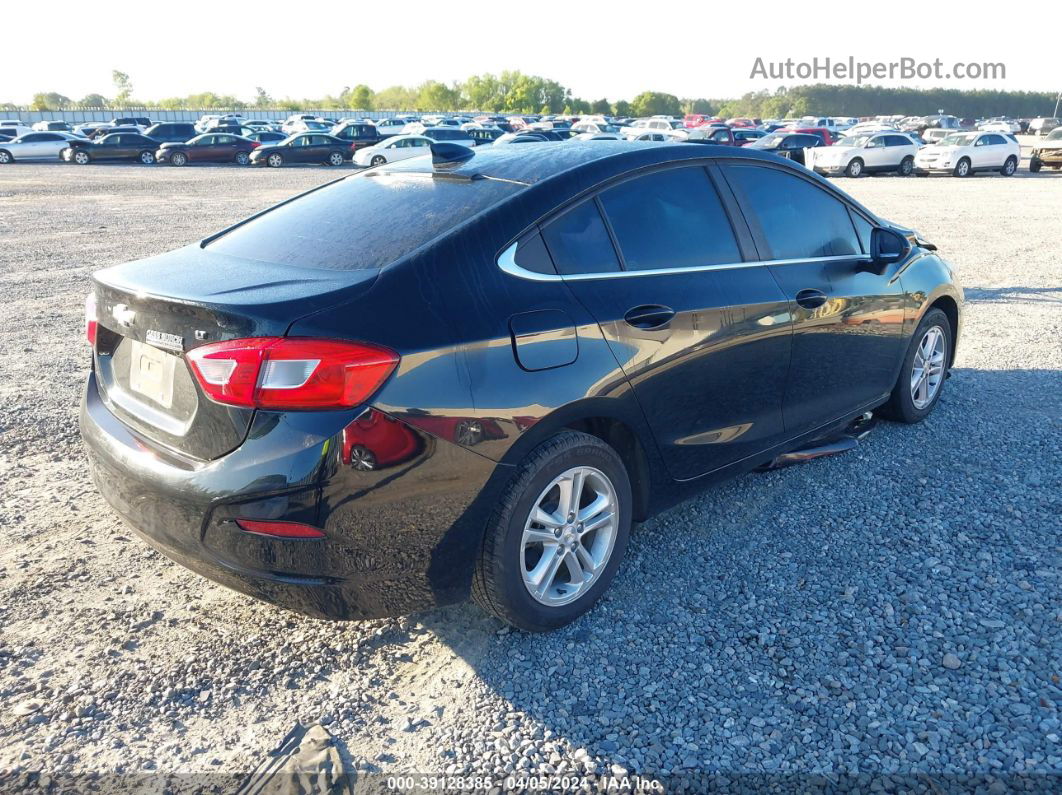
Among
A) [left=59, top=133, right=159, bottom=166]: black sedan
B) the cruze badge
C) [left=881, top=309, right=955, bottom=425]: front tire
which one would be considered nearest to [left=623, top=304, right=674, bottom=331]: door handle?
the cruze badge

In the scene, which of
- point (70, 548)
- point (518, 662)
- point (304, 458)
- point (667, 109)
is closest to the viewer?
point (304, 458)

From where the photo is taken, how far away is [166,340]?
2801mm

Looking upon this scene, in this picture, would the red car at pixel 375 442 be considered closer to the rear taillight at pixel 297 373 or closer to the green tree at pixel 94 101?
the rear taillight at pixel 297 373

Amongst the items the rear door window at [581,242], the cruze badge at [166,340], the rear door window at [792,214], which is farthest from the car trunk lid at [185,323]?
the rear door window at [792,214]

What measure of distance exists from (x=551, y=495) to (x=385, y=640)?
2.77ft

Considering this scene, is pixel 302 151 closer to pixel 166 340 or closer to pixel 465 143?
pixel 465 143

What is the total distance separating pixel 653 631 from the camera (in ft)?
10.7

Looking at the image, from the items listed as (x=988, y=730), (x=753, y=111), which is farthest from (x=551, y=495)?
(x=753, y=111)

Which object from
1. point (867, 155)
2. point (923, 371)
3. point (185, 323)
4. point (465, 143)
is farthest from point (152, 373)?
point (867, 155)

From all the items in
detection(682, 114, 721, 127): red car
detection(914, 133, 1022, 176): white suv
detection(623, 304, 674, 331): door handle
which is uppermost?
detection(682, 114, 721, 127): red car

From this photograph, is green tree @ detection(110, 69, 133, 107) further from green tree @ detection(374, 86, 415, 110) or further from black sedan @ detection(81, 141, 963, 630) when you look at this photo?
black sedan @ detection(81, 141, 963, 630)

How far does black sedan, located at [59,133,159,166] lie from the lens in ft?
115

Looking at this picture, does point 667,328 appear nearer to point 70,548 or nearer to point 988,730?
point 988,730

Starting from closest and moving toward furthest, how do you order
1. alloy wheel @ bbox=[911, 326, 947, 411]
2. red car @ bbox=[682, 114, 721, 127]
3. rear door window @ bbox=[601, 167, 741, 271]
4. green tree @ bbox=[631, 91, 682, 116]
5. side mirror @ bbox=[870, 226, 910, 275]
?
rear door window @ bbox=[601, 167, 741, 271] < side mirror @ bbox=[870, 226, 910, 275] < alloy wheel @ bbox=[911, 326, 947, 411] < red car @ bbox=[682, 114, 721, 127] < green tree @ bbox=[631, 91, 682, 116]
